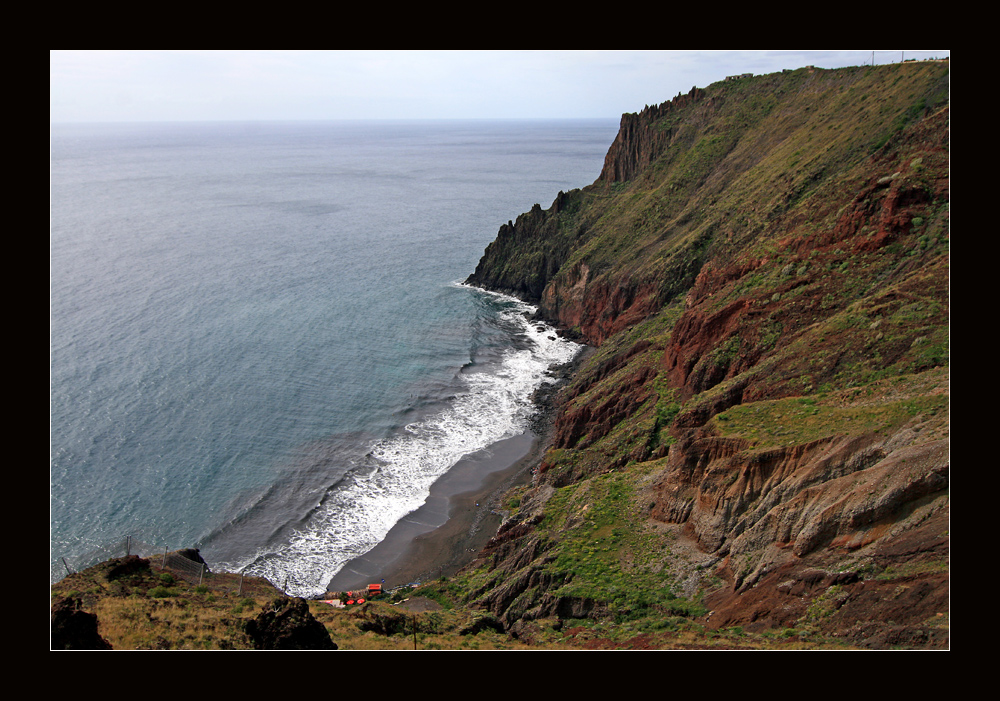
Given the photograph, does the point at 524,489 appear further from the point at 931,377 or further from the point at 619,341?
the point at 931,377

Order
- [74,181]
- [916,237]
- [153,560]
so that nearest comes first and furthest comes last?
[153,560] < [916,237] < [74,181]

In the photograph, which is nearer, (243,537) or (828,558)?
(828,558)

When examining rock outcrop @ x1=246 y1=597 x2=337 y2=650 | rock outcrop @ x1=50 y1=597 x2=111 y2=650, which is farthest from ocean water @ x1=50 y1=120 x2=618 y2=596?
rock outcrop @ x1=50 y1=597 x2=111 y2=650

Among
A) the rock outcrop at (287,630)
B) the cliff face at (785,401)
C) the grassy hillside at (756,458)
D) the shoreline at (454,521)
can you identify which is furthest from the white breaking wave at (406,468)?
Result: the rock outcrop at (287,630)

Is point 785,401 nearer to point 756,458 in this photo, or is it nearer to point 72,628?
point 756,458

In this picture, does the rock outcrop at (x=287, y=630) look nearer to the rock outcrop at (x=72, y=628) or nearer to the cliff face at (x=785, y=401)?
the rock outcrop at (x=72, y=628)

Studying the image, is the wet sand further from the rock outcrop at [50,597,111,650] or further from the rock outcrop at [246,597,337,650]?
the rock outcrop at [50,597,111,650]

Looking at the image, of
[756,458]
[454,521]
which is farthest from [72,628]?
[454,521]

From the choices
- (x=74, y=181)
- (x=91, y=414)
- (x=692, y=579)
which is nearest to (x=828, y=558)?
(x=692, y=579)
